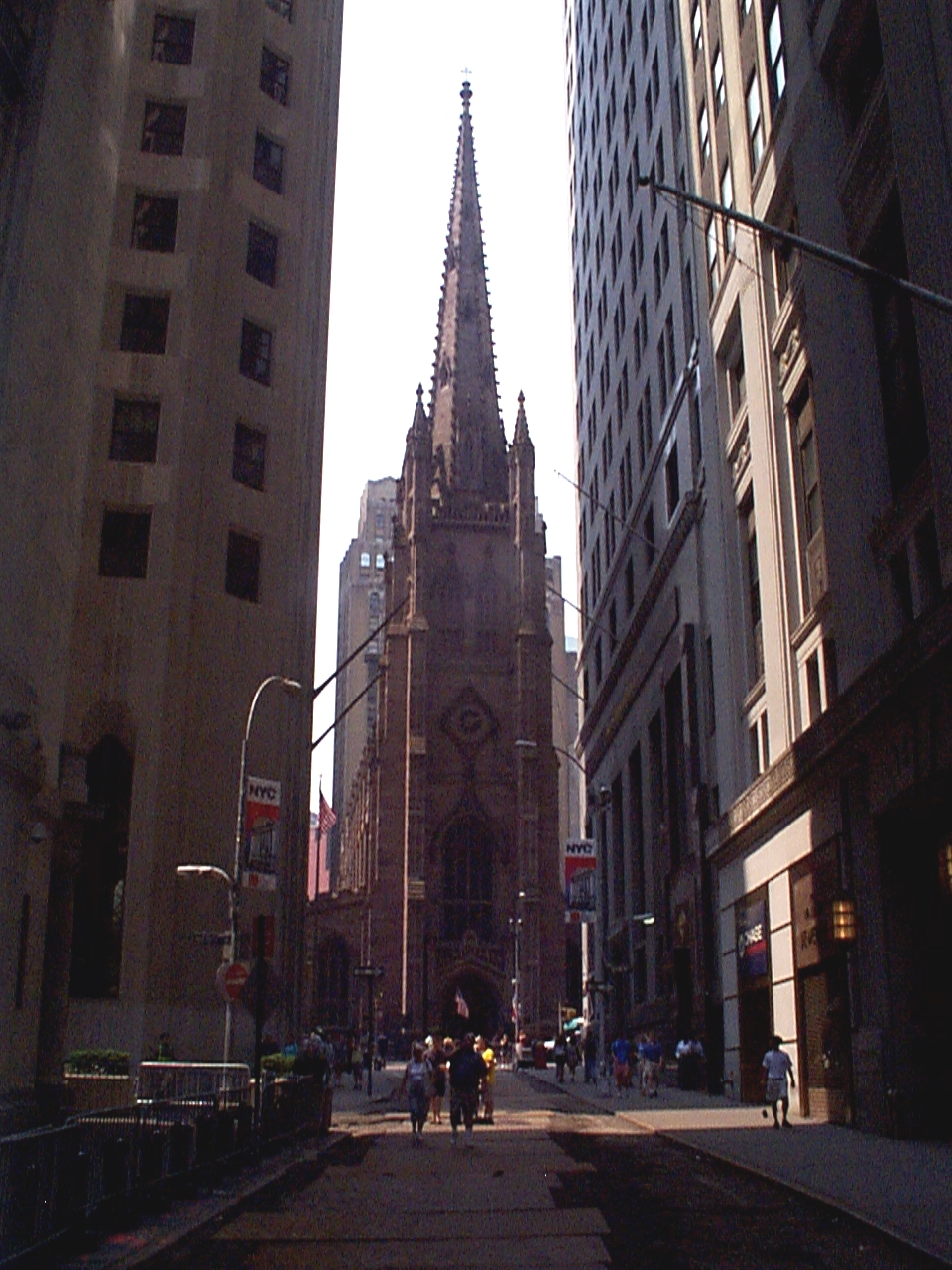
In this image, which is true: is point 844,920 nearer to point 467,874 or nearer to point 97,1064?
point 97,1064

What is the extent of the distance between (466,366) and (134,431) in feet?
261

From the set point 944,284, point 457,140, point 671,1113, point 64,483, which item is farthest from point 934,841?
point 457,140

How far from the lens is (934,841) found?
67.9 feet

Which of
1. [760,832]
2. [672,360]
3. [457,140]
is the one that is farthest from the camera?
[457,140]

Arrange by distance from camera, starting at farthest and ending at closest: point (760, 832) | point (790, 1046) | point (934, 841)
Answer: point (760, 832), point (790, 1046), point (934, 841)

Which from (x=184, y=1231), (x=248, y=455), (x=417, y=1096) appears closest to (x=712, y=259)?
(x=248, y=455)

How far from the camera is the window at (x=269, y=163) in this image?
39.1 metres

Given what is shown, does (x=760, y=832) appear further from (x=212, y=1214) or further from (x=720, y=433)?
(x=212, y=1214)

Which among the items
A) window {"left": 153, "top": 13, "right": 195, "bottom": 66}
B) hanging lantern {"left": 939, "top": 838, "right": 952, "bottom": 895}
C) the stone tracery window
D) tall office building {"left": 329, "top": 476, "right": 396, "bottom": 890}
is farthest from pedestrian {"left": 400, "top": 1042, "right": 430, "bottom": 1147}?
tall office building {"left": 329, "top": 476, "right": 396, "bottom": 890}

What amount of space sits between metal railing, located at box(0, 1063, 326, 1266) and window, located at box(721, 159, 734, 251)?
24107 millimetres

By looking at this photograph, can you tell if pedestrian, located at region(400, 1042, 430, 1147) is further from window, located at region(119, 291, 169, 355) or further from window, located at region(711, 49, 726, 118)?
window, located at region(711, 49, 726, 118)

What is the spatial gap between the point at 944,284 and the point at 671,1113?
59.2 ft

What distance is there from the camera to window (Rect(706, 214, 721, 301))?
35281 mm

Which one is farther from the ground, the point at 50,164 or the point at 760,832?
the point at 50,164
